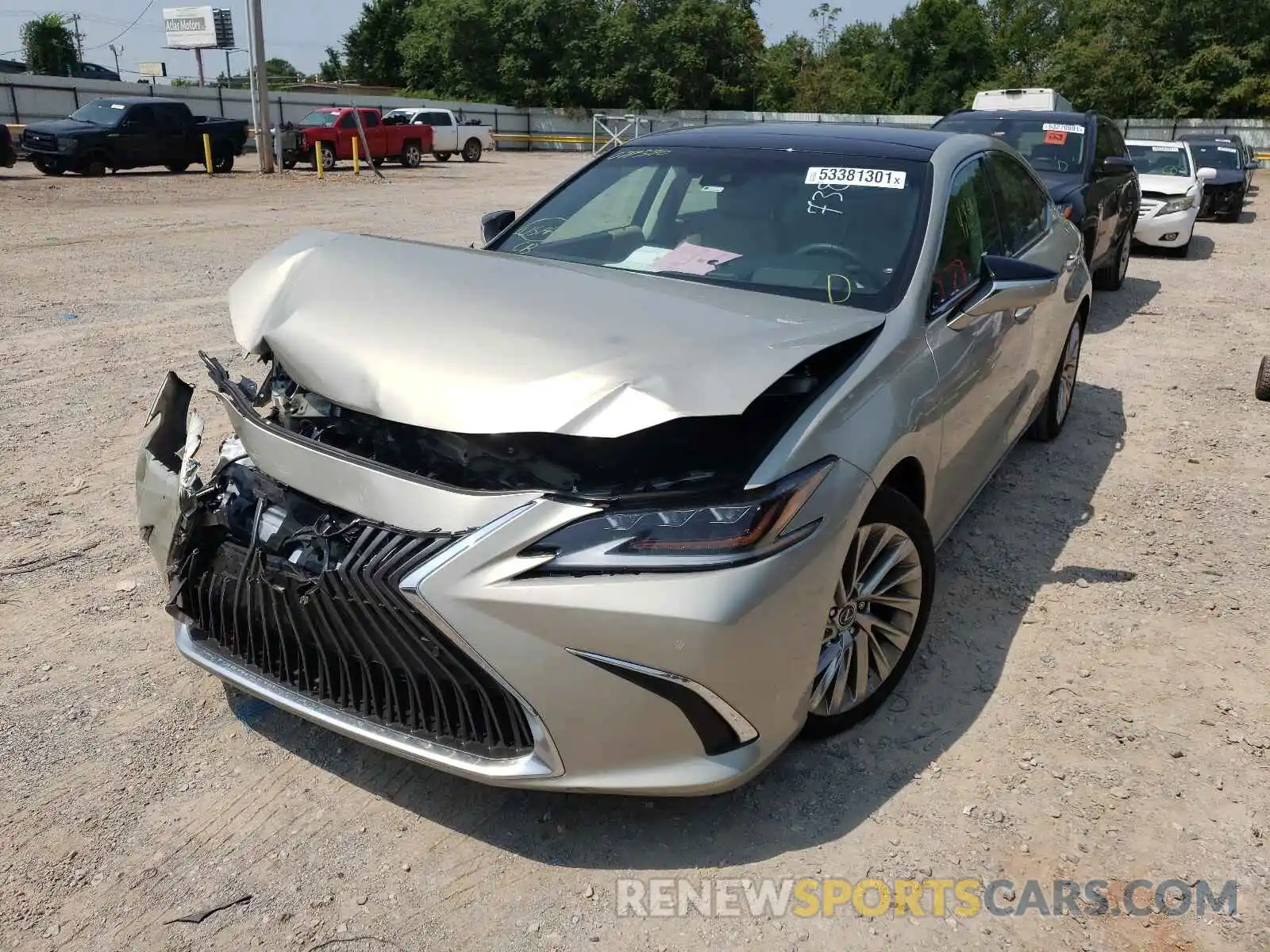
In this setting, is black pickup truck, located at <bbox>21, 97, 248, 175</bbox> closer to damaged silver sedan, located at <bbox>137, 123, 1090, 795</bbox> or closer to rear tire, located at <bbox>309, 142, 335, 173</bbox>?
rear tire, located at <bbox>309, 142, 335, 173</bbox>

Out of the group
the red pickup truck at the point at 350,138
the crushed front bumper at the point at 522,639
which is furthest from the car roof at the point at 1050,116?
the red pickup truck at the point at 350,138

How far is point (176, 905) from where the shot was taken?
95.1 inches

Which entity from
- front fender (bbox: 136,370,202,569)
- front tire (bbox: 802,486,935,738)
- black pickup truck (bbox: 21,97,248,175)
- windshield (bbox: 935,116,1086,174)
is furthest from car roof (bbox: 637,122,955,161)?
black pickup truck (bbox: 21,97,248,175)

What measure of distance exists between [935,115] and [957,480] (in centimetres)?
5705

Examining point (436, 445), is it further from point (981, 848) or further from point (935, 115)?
point (935, 115)

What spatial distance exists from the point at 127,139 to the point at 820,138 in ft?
78.2

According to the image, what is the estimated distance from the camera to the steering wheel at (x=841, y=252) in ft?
11.4

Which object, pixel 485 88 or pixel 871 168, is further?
pixel 485 88

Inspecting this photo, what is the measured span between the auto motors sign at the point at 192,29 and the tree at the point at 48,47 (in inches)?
870

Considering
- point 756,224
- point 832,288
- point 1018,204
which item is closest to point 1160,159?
point 1018,204

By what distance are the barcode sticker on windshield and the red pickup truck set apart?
25589mm

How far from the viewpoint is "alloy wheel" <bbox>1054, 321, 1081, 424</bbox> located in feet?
18.4

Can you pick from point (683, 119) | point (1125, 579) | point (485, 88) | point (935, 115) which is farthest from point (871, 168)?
point (485, 88)

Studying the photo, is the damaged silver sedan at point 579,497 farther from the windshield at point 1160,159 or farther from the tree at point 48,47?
the tree at point 48,47
